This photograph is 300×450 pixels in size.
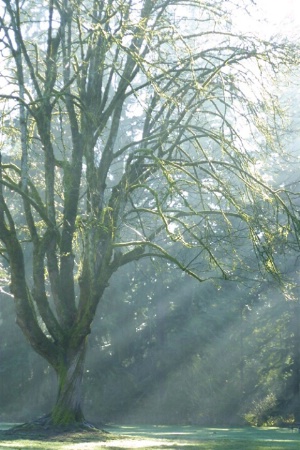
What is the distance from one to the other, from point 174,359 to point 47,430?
2017 centimetres

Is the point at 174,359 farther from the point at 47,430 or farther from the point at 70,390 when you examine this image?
the point at 47,430

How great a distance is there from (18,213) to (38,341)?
716 inches

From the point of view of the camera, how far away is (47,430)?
15391 millimetres

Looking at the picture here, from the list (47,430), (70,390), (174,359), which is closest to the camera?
(47,430)

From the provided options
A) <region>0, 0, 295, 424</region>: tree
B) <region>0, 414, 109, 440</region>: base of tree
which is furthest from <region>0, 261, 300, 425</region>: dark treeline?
<region>0, 414, 109, 440</region>: base of tree

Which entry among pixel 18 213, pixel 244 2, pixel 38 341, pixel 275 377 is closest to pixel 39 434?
pixel 38 341

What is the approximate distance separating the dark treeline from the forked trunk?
17.6 metres

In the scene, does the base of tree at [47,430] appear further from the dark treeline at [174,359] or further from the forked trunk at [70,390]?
the dark treeline at [174,359]

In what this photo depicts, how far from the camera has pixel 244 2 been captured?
16484mm

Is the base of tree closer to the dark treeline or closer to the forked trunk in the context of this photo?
the forked trunk

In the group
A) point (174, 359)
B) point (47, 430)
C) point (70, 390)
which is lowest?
point (47, 430)

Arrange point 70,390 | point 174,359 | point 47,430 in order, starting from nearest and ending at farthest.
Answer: point 47,430
point 70,390
point 174,359

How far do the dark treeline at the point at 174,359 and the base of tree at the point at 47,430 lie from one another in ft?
59.7

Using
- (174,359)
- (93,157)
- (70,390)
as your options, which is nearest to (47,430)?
(70,390)
